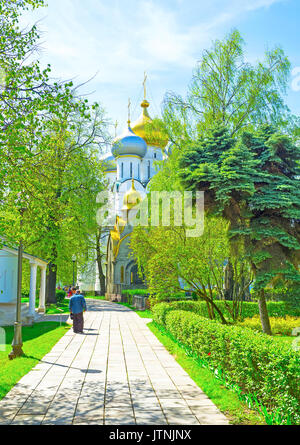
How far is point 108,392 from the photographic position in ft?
22.7

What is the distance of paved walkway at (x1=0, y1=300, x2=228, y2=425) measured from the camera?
5555 millimetres

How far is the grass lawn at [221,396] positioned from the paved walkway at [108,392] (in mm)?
133

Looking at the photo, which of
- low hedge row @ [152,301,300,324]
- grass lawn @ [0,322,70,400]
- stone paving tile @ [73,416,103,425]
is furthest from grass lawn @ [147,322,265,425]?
low hedge row @ [152,301,300,324]

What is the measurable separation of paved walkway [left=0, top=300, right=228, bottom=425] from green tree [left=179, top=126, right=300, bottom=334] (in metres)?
4.58

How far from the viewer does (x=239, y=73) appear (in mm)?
18828

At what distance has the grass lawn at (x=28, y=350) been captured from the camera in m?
7.89

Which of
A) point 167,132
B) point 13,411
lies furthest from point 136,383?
point 167,132

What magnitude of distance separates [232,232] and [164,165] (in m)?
9.07

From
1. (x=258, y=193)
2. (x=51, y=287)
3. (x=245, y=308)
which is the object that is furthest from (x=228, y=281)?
(x=51, y=287)

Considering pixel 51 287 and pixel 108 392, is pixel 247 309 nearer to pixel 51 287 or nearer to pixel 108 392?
pixel 51 287

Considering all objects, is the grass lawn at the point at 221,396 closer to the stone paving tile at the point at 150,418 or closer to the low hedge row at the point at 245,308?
the stone paving tile at the point at 150,418

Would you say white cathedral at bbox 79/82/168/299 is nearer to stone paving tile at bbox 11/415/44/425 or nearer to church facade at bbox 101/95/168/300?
church facade at bbox 101/95/168/300

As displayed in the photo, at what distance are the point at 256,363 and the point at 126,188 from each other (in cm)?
4340

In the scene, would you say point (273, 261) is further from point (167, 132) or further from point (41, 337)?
point (167, 132)
